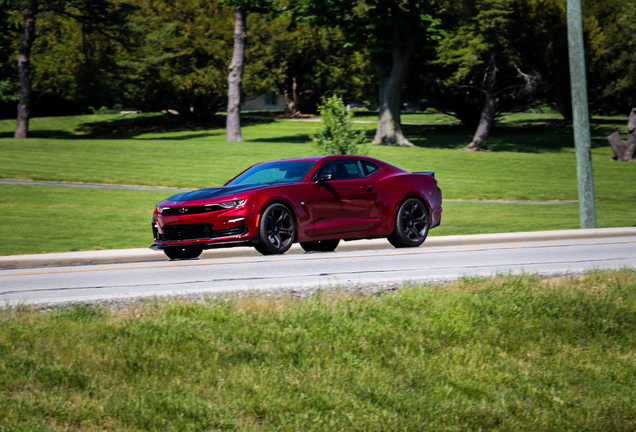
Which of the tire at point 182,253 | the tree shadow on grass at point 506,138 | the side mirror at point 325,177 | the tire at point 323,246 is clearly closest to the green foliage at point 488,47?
the tree shadow on grass at point 506,138

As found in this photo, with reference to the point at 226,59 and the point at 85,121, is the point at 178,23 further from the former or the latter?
the point at 85,121

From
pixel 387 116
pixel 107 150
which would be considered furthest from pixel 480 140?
pixel 107 150

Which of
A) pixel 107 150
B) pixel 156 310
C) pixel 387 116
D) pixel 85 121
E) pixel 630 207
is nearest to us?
pixel 156 310

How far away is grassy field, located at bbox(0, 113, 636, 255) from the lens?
54.1ft

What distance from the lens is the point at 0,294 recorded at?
7.74 m

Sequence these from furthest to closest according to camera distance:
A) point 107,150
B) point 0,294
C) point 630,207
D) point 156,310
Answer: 1. point 107,150
2. point 630,207
3. point 0,294
4. point 156,310

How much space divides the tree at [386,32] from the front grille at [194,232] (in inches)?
1180

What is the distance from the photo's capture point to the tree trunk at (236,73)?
39.4 metres

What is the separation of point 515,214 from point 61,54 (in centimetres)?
4284

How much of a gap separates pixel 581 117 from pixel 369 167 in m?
5.81

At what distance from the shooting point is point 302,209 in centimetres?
1058

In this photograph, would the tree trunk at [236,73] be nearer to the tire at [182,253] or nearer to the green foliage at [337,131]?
the green foliage at [337,131]

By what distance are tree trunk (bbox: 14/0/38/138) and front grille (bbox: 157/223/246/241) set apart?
35.2 meters

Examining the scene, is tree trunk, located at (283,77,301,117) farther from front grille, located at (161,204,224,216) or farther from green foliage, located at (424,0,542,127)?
front grille, located at (161,204,224,216)
